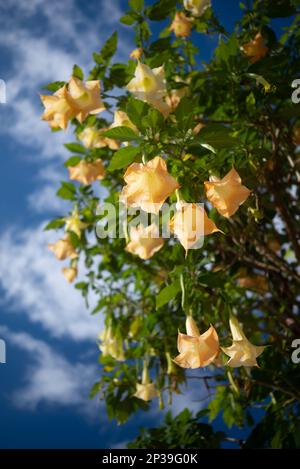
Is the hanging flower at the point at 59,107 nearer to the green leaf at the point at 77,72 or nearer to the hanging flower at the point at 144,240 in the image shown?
the green leaf at the point at 77,72

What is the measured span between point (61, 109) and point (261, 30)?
1.17m

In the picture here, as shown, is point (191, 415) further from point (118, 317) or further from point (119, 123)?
point (119, 123)

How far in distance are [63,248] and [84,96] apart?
105 centimetres

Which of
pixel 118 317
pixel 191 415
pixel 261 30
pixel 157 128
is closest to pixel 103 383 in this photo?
pixel 118 317

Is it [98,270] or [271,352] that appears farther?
[98,270]

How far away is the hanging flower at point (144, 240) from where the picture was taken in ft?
5.34

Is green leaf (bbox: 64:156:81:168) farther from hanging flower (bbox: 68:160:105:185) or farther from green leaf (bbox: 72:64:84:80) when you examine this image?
green leaf (bbox: 72:64:84:80)

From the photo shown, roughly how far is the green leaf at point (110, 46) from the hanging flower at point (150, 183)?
103cm

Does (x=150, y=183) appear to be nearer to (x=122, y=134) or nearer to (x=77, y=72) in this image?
(x=122, y=134)

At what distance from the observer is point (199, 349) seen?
1.23m

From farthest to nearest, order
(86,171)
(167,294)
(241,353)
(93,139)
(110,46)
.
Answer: (86,171), (93,139), (110,46), (167,294), (241,353)

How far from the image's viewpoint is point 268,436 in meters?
2.09

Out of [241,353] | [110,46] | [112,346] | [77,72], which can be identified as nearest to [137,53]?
[110,46]

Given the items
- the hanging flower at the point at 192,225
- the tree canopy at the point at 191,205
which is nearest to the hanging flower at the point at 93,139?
the tree canopy at the point at 191,205
